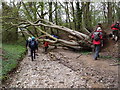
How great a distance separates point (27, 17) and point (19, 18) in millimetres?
1747

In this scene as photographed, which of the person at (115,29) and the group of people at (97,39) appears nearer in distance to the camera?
the group of people at (97,39)

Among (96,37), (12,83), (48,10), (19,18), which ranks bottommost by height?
(12,83)

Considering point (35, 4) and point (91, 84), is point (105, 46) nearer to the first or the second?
point (91, 84)

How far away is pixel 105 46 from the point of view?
1087 centimetres

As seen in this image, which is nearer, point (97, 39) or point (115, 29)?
point (97, 39)

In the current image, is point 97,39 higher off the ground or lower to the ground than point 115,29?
lower

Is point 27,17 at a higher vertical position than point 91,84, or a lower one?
higher

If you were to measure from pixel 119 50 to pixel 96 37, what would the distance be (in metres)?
2.46

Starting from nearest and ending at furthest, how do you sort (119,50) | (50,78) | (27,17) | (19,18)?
1. (50,78)
2. (119,50)
3. (19,18)
4. (27,17)

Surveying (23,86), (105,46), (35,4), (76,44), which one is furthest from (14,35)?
(23,86)

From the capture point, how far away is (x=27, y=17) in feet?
66.5

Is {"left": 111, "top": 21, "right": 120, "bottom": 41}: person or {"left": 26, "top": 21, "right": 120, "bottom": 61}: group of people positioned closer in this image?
{"left": 26, "top": 21, "right": 120, "bottom": 61}: group of people

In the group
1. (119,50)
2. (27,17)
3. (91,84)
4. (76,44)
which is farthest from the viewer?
(27,17)

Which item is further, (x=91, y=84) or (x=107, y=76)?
(x=107, y=76)
